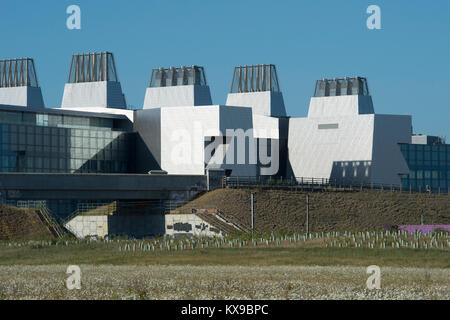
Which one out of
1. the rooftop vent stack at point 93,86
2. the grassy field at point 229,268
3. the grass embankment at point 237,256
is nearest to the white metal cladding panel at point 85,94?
the rooftop vent stack at point 93,86

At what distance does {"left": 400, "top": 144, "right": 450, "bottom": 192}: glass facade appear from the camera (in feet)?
359

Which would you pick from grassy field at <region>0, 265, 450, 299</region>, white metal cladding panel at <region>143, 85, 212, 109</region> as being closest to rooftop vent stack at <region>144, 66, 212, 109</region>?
white metal cladding panel at <region>143, 85, 212, 109</region>

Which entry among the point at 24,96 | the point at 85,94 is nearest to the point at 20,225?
the point at 85,94

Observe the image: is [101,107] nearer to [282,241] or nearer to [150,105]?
[150,105]

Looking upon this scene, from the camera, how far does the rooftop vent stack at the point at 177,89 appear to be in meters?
116

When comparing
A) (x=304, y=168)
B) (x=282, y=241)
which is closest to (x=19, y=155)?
(x=304, y=168)

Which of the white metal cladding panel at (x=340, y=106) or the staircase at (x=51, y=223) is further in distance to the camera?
the white metal cladding panel at (x=340, y=106)

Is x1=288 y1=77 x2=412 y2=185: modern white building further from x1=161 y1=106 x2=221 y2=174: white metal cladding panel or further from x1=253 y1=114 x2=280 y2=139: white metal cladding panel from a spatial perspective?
x1=161 y1=106 x2=221 y2=174: white metal cladding panel

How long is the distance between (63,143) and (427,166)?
155 feet

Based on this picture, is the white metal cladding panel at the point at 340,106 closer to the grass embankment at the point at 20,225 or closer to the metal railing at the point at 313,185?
the metal railing at the point at 313,185

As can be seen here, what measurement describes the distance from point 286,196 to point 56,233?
2538 centimetres

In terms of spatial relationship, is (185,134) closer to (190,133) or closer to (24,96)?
(190,133)

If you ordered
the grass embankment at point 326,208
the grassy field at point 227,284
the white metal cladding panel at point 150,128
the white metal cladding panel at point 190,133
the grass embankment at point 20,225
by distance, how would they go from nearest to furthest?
the grassy field at point 227,284, the grass embankment at point 20,225, the grass embankment at point 326,208, the white metal cladding panel at point 190,133, the white metal cladding panel at point 150,128

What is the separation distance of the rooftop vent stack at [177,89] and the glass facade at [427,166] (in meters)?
27.5
